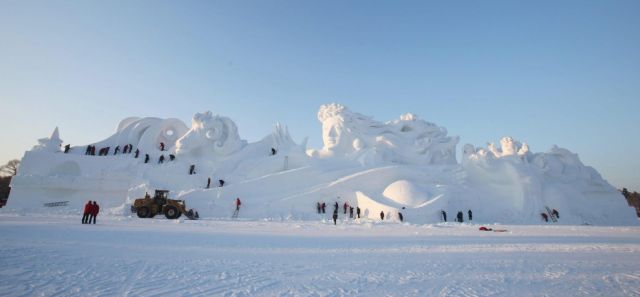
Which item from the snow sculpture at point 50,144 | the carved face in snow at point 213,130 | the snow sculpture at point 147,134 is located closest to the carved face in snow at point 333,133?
the carved face in snow at point 213,130

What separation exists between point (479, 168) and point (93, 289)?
82.9 ft

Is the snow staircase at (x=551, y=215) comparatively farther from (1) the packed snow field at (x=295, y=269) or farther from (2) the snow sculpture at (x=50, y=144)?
(2) the snow sculpture at (x=50, y=144)

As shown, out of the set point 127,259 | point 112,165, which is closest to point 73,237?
point 127,259

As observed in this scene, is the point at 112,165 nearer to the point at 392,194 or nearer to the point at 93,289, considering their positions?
the point at 392,194

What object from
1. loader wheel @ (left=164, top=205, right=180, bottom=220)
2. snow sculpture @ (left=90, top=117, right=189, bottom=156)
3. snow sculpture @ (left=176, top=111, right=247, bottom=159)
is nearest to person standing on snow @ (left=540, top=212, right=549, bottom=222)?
loader wheel @ (left=164, top=205, right=180, bottom=220)

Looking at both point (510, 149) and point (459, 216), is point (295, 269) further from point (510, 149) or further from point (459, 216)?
point (510, 149)

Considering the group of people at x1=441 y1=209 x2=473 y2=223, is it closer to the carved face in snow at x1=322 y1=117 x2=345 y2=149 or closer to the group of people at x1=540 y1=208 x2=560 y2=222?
the group of people at x1=540 y1=208 x2=560 y2=222

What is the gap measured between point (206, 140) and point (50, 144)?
474 inches

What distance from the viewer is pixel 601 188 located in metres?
25.3

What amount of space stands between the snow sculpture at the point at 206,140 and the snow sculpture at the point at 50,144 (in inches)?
382

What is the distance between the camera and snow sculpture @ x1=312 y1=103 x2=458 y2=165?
2784cm

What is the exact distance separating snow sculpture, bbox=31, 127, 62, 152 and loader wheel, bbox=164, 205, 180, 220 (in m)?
16.2

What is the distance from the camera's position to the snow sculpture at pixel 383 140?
91.4 feet

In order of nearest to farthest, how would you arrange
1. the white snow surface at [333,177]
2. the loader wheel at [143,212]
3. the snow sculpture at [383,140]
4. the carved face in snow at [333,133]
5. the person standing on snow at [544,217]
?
the loader wheel at [143,212] < the white snow surface at [333,177] < the person standing on snow at [544,217] < the snow sculpture at [383,140] < the carved face in snow at [333,133]
